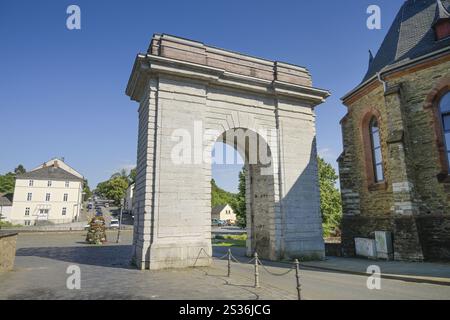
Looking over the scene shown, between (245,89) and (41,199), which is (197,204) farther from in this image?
(41,199)

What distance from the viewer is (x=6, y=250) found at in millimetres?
10008

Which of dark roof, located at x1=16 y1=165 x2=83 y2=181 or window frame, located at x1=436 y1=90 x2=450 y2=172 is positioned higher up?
dark roof, located at x1=16 y1=165 x2=83 y2=181

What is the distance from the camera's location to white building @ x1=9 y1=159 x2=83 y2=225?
158ft

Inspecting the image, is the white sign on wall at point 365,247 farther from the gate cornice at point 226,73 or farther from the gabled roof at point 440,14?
the gabled roof at point 440,14

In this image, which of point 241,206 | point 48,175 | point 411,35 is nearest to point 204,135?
point 411,35

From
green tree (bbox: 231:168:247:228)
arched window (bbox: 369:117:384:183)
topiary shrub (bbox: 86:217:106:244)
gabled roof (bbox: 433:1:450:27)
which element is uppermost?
gabled roof (bbox: 433:1:450:27)

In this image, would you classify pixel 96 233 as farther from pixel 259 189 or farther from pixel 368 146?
pixel 368 146

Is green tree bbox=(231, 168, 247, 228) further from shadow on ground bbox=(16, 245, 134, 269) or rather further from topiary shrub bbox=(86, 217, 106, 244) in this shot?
shadow on ground bbox=(16, 245, 134, 269)

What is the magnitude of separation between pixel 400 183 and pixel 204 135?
9488 mm

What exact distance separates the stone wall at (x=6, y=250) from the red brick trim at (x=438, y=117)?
1759cm

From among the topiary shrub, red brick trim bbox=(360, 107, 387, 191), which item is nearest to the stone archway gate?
red brick trim bbox=(360, 107, 387, 191)

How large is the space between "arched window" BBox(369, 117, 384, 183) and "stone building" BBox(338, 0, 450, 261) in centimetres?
6

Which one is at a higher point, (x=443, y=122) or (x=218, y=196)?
(x=218, y=196)
